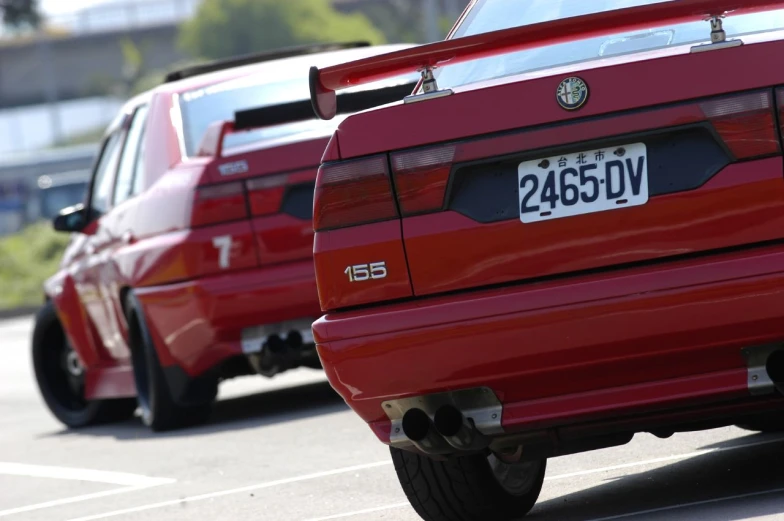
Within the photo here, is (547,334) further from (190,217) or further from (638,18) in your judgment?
(190,217)

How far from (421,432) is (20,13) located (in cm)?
6449

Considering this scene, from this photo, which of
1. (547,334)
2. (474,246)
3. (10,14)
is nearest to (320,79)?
(474,246)

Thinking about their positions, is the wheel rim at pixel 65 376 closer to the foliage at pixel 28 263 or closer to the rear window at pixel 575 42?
the rear window at pixel 575 42

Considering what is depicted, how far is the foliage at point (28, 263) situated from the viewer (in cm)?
3866

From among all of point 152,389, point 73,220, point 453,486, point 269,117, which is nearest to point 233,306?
point 152,389

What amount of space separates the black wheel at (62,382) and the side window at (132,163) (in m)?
1.26

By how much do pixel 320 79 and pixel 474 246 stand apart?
0.70m

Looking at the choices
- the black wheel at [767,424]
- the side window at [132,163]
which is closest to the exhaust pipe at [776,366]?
the black wheel at [767,424]

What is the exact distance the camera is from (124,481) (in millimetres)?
7707

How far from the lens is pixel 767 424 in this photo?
20.9 ft

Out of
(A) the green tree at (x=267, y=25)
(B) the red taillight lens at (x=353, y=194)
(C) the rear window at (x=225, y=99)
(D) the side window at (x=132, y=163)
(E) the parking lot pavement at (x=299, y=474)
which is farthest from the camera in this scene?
(A) the green tree at (x=267, y=25)

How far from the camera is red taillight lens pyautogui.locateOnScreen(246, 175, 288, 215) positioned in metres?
8.91

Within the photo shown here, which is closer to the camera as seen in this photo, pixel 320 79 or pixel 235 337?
pixel 320 79

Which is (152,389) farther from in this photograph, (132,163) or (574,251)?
(574,251)
